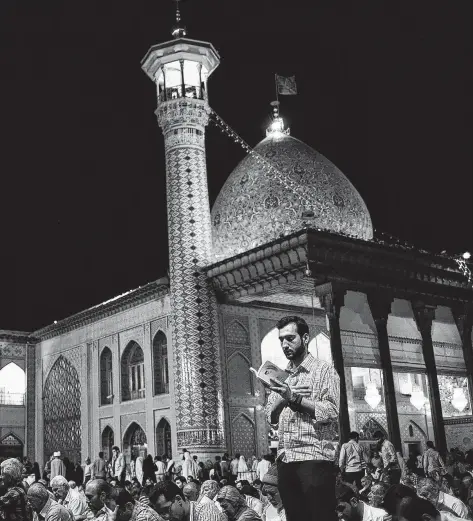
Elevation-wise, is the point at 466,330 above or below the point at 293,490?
above

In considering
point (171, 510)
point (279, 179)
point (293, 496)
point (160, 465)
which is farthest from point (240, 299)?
point (293, 496)

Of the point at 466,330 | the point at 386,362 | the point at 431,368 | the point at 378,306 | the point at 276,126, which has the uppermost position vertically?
the point at 276,126

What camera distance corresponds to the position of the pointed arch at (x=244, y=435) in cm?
1819

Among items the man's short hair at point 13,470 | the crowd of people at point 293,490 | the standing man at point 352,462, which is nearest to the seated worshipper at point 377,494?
the crowd of people at point 293,490

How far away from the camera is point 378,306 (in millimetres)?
17062

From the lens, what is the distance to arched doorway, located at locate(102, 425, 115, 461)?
21266mm

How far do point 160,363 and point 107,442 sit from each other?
3516 millimetres

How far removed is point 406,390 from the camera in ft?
76.7

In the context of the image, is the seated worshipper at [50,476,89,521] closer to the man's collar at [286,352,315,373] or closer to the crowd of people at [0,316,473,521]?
the crowd of people at [0,316,473,521]

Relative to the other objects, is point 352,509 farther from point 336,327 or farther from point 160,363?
point 160,363

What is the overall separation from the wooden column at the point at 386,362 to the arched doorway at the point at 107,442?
345 inches

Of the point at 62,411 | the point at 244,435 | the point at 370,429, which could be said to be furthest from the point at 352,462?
the point at 62,411

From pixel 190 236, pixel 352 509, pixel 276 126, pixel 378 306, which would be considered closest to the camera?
pixel 352 509

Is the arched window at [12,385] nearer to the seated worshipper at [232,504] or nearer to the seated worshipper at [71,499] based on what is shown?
the seated worshipper at [71,499]
